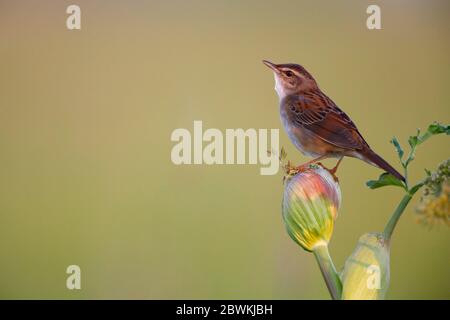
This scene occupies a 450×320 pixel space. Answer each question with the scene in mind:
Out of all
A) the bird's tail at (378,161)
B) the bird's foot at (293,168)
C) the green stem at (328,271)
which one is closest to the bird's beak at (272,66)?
the bird's foot at (293,168)

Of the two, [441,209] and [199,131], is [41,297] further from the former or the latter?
[441,209]

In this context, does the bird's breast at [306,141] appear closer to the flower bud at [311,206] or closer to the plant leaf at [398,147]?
the flower bud at [311,206]

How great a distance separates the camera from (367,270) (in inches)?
107

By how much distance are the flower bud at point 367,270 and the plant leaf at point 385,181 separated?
0.82 ft

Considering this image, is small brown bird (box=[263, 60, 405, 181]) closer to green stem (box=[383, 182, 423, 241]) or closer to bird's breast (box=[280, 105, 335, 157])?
bird's breast (box=[280, 105, 335, 157])

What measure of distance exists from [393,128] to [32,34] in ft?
6.15

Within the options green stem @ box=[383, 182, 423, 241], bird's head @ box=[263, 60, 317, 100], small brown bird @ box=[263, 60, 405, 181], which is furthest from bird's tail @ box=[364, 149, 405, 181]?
bird's head @ box=[263, 60, 317, 100]

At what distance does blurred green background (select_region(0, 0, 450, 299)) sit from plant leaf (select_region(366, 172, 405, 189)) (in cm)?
4

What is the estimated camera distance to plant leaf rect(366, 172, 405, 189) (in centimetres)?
275

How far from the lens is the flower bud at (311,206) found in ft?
8.73

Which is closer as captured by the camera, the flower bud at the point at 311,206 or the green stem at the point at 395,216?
the flower bud at the point at 311,206

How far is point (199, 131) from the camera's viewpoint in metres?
2.79

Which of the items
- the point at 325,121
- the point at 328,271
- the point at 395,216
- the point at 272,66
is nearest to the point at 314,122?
the point at 325,121
